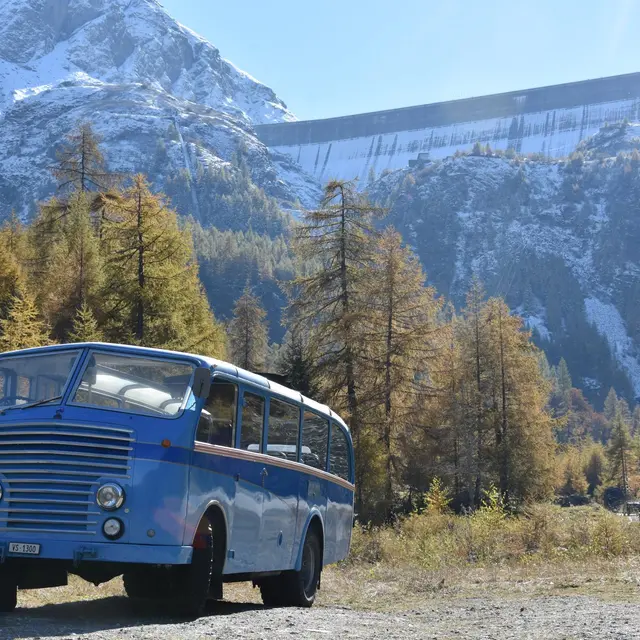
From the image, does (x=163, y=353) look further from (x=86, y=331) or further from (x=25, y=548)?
(x=86, y=331)

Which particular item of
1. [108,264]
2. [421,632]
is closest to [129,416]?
[421,632]

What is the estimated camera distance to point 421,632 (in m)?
9.03

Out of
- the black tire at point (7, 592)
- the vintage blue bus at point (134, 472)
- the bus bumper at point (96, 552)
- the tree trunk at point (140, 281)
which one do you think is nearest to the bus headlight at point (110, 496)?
the vintage blue bus at point (134, 472)

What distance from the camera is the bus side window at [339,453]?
14461 mm

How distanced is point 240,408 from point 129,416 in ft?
5.64

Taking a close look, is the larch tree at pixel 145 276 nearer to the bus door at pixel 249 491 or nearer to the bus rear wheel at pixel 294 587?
the bus rear wheel at pixel 294 587

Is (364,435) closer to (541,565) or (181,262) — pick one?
(181,262)

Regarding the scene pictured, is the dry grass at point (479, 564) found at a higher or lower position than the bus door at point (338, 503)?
lower

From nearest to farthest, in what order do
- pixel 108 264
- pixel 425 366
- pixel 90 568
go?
pixel 90 568 → pixel 108 264 → pixel 425 366

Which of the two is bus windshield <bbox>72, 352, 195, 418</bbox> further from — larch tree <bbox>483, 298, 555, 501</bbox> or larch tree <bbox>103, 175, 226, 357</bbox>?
larch tree <bbox>483, 298, 555, 501</bbox>

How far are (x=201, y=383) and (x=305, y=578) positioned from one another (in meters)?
4.57

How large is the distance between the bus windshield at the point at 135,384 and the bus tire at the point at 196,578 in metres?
1.32

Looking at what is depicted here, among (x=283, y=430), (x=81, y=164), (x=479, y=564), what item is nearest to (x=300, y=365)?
(x=479, y=564)

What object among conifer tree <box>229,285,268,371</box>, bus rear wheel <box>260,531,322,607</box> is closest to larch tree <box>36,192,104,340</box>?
bus rear wheel <box>260,531,322,607</box>
